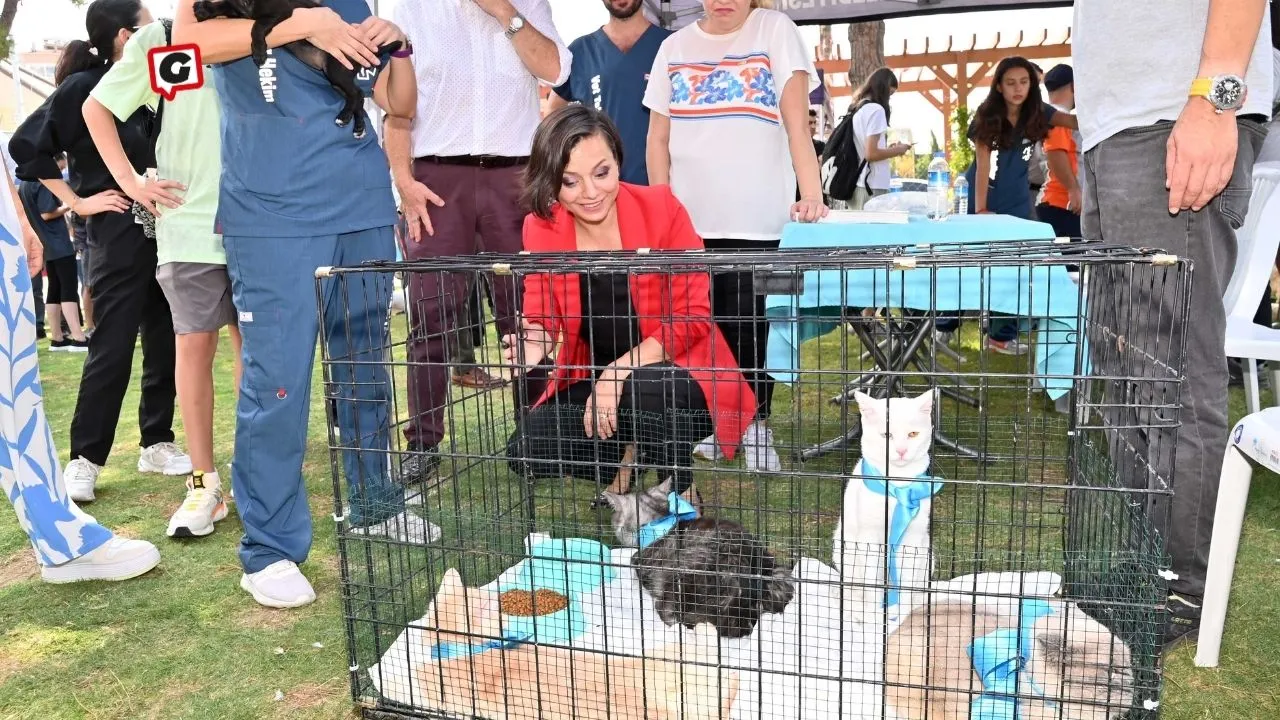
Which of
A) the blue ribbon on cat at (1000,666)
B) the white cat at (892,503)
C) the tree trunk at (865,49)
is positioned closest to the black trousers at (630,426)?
the white cat at (892,503)

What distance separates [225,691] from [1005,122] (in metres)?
4.69

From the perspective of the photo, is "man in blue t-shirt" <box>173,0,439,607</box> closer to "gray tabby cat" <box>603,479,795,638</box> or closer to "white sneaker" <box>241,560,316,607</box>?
"white sneaker" <box>241,560,316,607</box>

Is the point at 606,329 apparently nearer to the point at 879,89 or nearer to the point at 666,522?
the point at 666,522

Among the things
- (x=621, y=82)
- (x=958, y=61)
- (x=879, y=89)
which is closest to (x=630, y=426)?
(x=621, y=82)

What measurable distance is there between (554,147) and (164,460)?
2191mm

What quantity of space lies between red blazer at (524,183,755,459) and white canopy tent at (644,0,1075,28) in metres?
2.60

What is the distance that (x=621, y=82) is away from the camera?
11.5 ft

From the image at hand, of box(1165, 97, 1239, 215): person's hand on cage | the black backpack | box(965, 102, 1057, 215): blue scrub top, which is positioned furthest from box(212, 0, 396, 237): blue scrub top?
the black backpack

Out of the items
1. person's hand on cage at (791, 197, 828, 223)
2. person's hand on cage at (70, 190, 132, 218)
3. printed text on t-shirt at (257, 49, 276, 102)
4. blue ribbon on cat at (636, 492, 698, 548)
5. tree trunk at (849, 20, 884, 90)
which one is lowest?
blue ribbon on cat at (636, 492, 698, 548)

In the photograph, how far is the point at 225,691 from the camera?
75.0 inches

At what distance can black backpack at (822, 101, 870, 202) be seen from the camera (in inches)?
246

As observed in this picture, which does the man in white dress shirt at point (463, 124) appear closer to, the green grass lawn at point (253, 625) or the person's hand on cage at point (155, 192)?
the person's hand on cage at point (155, 192)

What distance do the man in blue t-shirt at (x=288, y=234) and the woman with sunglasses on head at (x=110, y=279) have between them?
1.28 metres

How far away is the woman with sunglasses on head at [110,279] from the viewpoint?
10.3ft
